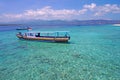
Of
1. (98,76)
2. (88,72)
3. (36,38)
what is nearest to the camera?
(98,76)

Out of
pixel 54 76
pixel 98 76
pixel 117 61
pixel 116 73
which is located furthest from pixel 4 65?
pixel 117 61

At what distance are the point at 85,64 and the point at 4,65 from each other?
8.65m

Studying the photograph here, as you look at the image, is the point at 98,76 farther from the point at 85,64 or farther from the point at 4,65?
the point at 4,65

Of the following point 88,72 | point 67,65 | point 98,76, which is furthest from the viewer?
point 67,65

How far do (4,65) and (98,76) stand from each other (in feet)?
32.2

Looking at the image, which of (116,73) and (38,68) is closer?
(116,73)

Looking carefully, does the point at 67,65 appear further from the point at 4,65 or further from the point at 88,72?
the point at 4,65

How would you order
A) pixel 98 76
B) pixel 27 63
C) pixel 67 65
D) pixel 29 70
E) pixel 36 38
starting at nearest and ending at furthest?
pixel 98 76
pixel 29 70
pixel 67 65
pixel 27 63
pixel 36 38

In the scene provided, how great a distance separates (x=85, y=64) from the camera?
45.6 feet

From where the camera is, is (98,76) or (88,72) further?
(88,72)

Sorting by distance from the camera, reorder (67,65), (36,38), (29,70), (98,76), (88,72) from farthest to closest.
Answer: (36,38) < (67,65) < (29,70) < (88,72) < (98,76)

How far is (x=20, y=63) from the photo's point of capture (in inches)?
595

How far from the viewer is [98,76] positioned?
36.0ft

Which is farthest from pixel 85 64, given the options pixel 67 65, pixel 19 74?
pixel 19 74
